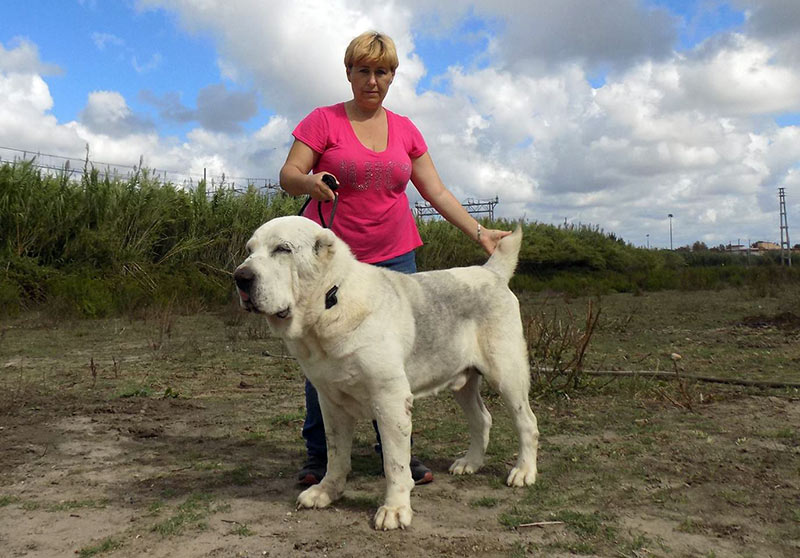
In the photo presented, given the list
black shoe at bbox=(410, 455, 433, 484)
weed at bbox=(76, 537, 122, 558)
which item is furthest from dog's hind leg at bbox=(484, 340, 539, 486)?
weed at bbox=(76, 537, 122, 558)

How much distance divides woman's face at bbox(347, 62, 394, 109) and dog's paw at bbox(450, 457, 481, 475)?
237cm

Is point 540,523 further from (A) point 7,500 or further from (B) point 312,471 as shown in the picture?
(A) point 7,500

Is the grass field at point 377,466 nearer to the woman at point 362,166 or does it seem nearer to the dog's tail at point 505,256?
the woman at point 362,166

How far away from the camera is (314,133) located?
4.16 m

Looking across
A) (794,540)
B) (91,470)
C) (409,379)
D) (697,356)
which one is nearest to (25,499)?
(91,470)

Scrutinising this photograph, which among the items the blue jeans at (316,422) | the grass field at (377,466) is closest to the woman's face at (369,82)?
the blue jeans at (316,422)

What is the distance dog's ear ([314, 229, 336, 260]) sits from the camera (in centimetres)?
341

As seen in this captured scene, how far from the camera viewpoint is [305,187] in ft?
12.7

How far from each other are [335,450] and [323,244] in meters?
1.26

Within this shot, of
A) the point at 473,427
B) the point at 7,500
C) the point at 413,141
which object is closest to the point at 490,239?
the point at 413,141

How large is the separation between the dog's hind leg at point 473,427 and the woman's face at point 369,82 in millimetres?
1860

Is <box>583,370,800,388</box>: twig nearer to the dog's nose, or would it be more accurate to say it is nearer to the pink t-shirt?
the pink t-shirt

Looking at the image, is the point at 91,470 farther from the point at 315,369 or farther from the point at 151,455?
the point at 315,369

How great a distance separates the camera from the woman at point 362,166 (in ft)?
13.5
